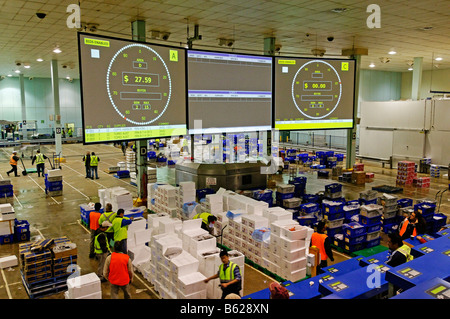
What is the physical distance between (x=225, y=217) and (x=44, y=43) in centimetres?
1487

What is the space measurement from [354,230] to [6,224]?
10.2 m

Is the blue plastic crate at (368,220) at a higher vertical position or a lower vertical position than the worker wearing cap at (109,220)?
lower

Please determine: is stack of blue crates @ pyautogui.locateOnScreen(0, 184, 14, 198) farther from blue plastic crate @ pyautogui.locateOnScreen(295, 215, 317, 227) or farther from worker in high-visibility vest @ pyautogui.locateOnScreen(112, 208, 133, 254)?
blue plastic crate @ pyautogui.locateOnScreen(295, 215, 317, 227)

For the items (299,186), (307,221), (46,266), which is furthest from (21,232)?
(299,186)

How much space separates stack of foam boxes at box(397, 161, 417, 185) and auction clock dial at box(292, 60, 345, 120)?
21.9ft

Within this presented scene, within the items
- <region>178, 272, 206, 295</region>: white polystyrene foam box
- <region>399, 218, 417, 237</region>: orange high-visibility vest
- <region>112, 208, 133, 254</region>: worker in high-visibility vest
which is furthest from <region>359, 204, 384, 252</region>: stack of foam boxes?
<region>112, 208, 133, 254</region>: worker in high-visibility vest

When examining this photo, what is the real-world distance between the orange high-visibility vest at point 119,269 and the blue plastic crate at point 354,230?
624 cm

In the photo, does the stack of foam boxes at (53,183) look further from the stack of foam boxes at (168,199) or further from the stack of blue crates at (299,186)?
the stack of blue crates at (299,186)

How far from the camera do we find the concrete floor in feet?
27.3

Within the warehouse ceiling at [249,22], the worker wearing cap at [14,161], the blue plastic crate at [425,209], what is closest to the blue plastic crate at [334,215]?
the blue plastic crate at [425,209]

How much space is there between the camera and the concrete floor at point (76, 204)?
8332 mm

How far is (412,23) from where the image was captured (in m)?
14.5

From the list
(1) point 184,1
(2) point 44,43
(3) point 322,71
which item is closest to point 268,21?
(3) point 322,71
